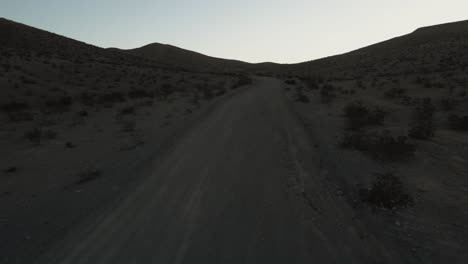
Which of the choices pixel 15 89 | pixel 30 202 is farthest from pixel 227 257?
pixel 15 89

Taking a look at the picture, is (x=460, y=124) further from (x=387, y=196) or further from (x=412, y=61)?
(x=412, y=61)

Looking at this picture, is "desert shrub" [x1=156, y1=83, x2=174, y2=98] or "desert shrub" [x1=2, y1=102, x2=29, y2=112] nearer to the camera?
"desert shrub" [x1=2, y1=102, x2=29, y2=112]

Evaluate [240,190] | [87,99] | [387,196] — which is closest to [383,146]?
[387,196]

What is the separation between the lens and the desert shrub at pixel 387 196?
4.64 metres

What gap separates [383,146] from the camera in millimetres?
7168

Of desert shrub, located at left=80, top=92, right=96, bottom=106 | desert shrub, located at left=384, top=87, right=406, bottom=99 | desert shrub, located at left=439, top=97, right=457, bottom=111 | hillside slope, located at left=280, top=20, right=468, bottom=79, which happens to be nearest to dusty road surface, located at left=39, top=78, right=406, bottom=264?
desert shrub, located at left=439, top=97, right=457, bottom=111

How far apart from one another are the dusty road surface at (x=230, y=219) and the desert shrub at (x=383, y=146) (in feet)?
4.82

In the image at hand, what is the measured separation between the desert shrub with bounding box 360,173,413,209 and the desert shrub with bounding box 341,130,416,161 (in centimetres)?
212

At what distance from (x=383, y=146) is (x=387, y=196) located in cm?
298

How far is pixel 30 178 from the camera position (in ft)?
21.4

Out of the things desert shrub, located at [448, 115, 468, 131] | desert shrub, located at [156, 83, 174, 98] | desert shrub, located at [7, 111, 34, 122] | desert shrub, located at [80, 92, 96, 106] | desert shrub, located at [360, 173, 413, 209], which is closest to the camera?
desert shrub, located at [360, 173, 413, 209]

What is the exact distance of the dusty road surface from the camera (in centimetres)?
358

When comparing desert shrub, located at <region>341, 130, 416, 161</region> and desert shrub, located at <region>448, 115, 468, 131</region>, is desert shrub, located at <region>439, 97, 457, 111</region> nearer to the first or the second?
desert shrub, located at <region>448, 115, 468, 131</region>

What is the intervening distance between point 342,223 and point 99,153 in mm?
7668
